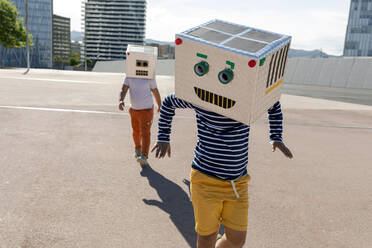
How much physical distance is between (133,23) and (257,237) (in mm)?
166605

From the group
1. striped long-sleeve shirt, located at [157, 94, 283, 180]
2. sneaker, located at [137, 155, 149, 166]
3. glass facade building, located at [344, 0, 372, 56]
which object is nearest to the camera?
striped long-sleeve shirt, located at [157, 94, 283, 180]

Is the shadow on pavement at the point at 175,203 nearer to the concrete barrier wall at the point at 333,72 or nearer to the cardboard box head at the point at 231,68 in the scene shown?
the cardboard box head at the point at 231,68

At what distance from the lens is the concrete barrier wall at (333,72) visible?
16.6m

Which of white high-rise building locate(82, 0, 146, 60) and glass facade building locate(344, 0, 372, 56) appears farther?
white high-rise building locate(82, 0, 146, 60)

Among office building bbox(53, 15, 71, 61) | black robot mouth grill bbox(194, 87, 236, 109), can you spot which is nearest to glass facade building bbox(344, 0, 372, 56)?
black robot mouth grill bbox(194, 87, 236, 109)

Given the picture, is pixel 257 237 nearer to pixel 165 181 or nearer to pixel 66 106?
pixel 165 181

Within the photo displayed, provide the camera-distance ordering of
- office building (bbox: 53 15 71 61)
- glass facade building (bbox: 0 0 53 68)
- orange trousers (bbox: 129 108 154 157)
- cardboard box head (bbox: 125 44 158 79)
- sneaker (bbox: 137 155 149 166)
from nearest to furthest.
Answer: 1. cardboard box head (bbox: 125 44 158 79)
2. orange trousers (bbox: 129 108 154 157)
3. sneaker (bbox: 137 155 149 166)
4. glass facade building (bbox: 0 0 53 68)
5. office building (bbox: 53 15 71 61)

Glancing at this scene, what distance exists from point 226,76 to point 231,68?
0.07 metres

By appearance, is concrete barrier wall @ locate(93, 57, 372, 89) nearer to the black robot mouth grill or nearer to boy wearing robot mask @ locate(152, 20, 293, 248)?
boy wearing robot mask @ locate(152, 20, 293, 248)

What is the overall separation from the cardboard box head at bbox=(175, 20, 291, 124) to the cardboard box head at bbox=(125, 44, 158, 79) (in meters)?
2.65

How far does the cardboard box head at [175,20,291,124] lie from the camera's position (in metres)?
1.72

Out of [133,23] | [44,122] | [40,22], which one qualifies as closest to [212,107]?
[44,122]

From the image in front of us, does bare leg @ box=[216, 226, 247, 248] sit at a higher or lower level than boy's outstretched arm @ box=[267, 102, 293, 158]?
lower

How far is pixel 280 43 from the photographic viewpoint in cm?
185
